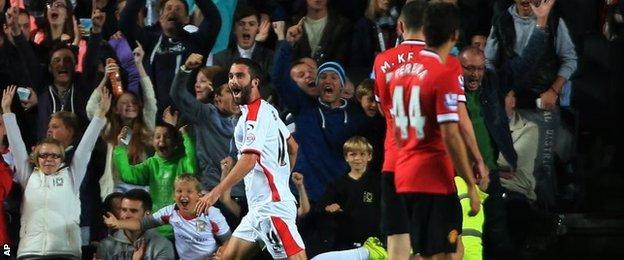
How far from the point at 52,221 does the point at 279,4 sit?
10.3ft

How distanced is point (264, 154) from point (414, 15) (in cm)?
225

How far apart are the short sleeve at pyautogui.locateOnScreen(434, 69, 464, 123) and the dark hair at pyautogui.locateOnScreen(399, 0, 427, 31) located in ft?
1.62

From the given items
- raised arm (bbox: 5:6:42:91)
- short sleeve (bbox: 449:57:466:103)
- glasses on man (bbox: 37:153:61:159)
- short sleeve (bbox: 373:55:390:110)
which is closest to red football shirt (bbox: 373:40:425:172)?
short sleeve (bbox: 373:55:390:110)

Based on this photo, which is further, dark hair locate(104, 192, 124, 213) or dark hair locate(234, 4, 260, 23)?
dark hair locate(234, 4, 260, 23)

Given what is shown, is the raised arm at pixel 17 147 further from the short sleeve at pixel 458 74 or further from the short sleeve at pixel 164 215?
the short sleeve at pixel 458 74

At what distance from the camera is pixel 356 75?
44.8 ft

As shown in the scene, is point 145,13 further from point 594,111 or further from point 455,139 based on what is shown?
point 455,139

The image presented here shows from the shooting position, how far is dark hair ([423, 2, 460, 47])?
29.4 ft

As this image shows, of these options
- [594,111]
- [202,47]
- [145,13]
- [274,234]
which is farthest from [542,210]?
[145,13]

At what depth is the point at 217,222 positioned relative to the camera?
12.7 m

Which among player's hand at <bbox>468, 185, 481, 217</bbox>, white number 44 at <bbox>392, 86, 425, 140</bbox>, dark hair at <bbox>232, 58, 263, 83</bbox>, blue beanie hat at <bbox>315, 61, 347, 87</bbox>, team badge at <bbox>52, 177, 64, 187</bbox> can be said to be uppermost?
dark hair at <bbox>232, 58, 263, 83</bbox>

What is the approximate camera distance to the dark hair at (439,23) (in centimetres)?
896

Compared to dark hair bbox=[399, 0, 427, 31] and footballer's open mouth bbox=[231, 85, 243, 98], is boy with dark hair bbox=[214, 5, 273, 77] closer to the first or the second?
footballer's open mouth bbox=[231, 85, 243, 98]

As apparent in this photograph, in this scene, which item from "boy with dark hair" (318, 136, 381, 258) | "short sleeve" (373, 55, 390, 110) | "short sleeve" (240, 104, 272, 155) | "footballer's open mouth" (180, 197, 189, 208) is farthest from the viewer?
"footballer's open mouth" (180, 197, 189, 208)
